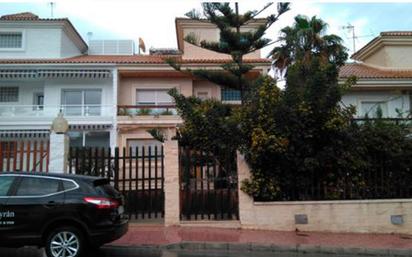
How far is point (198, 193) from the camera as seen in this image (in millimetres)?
11977

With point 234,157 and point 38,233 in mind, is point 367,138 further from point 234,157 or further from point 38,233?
point 38,233

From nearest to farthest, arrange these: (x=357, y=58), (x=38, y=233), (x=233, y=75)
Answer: (x=38, y=233), (x=233, y=75), (x=357, y=58)

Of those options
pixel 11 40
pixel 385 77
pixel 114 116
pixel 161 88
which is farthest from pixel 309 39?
pixel 11 40

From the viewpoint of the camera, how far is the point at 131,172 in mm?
12344

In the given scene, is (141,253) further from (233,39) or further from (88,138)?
(88,138)

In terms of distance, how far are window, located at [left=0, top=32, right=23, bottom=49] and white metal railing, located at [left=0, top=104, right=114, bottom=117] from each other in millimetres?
4222

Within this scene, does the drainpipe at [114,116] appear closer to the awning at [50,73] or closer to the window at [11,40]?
the awning at [50,73]

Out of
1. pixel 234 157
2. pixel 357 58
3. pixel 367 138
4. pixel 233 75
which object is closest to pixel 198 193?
pixel 234 157

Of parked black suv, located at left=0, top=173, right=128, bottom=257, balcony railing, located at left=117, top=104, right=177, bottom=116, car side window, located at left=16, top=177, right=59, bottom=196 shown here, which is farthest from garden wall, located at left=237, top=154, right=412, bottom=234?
balcony railing, located at left=117, top=104, right=177, bottom=116

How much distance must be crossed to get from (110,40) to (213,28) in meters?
8.10

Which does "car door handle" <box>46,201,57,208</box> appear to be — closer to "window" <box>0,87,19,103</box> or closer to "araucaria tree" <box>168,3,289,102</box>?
"araucaria tree" <box>168,3,289,102</box>

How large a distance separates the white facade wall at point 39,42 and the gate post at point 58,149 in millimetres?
15357

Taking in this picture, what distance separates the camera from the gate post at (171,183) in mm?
11727

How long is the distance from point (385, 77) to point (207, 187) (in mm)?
16313
